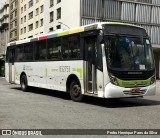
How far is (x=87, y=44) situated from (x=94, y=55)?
0.73m

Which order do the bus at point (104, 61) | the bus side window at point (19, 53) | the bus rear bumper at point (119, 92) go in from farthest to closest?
the bus side window at point (19, 53), the bus at point (104, 61), the bus rear bumper at point (119, 92)

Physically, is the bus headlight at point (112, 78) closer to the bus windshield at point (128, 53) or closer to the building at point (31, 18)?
Result: the bus windshield at point (128, 53)

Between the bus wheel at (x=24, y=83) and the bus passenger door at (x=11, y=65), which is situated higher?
the bus passenger door at (x=11, y=65)

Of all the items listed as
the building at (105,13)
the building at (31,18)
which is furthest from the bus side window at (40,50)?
the building at (31,18)

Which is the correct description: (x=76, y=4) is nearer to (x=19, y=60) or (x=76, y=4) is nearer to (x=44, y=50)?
(x=19, y=60)

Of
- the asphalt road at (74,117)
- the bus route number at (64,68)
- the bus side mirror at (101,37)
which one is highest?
the bus side mirror at (101,37)

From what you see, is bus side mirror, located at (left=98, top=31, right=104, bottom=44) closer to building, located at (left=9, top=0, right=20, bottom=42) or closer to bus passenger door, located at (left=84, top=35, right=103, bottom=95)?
bus passenger door, located at (left=84, top=35, right=103, bottom=95)

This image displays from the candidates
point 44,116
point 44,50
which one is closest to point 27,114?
point 44,116

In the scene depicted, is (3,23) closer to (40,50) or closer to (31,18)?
(31,18)

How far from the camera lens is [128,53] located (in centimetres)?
1234

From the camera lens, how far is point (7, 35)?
311 feet

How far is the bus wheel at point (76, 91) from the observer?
539 inches

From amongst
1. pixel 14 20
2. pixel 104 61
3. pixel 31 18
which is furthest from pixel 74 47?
pixel 14 20

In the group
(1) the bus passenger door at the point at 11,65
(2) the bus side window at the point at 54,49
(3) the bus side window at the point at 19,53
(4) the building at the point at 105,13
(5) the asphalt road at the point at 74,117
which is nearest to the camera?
(5) the asphalt road at the point at 74,117
